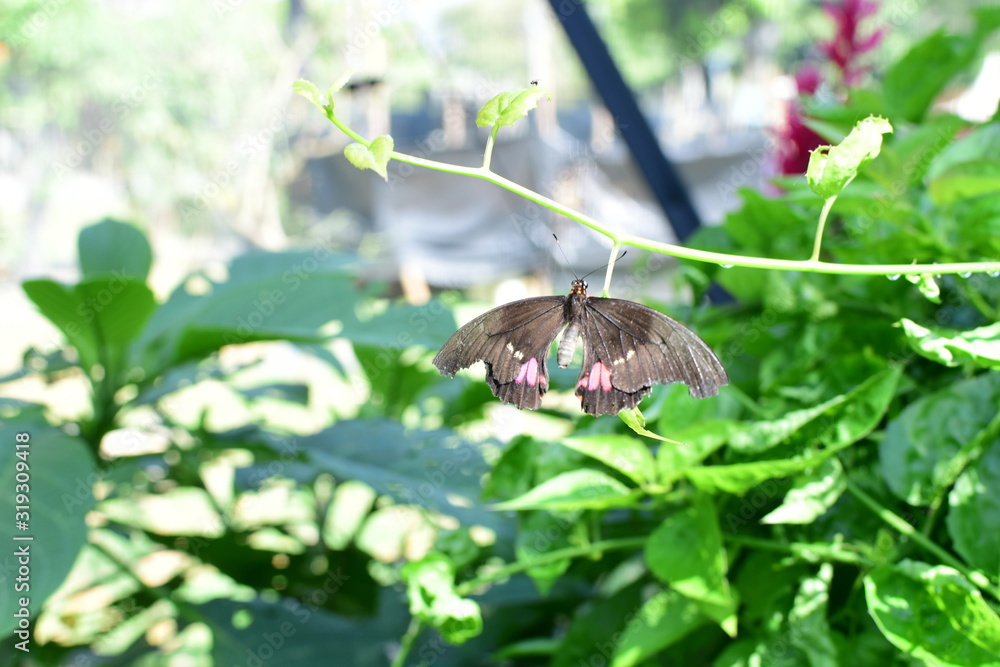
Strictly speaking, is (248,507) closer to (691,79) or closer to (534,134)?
(534,134)

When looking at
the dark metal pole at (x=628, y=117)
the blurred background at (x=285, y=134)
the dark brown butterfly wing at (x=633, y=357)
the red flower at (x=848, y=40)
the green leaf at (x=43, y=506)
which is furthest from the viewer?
the blurred background at (x=285, y=134)

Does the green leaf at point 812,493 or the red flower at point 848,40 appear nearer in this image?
the green leaf at point 812,493

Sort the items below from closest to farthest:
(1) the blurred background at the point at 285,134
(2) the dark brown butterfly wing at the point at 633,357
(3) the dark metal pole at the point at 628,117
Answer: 1. (2) the dark brown butterfly wing at the point at 633,357
2. (3) the dark metal pole at the point at 628,117
3. (1) the blurred background at the point at 285,134

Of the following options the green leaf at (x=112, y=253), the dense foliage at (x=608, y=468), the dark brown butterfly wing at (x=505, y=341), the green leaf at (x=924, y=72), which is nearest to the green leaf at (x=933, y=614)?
the dense foliage at (x=608, y=468)

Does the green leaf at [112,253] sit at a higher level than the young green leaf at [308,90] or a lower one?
lower

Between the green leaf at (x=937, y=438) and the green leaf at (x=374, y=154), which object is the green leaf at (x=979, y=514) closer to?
the green leaf at (x=937, y=438)

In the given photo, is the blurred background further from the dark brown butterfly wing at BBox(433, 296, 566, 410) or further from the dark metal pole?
the dark brown butterfly wing at BBox(433, 296, 566, 410)
